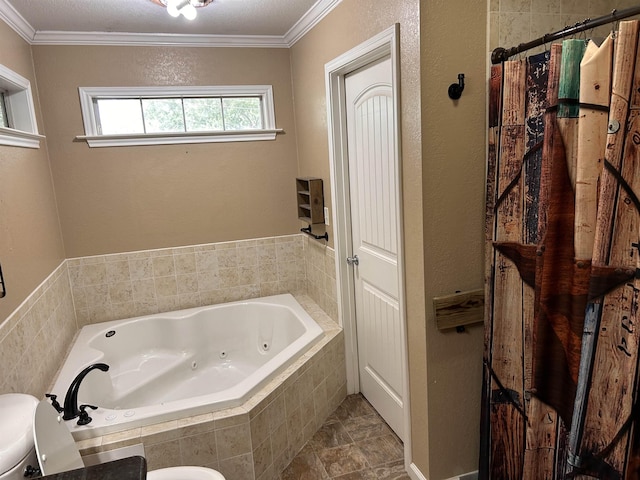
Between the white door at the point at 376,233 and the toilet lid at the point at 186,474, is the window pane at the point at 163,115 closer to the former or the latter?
the white door at the point at 376,233

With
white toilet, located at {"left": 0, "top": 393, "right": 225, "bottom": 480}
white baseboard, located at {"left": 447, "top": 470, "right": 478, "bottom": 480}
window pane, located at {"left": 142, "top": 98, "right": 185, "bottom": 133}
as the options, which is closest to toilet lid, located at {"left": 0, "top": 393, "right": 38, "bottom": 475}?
white toilet, located at {"left": 0, "top": 393, "right": 225, "bottom": 480}

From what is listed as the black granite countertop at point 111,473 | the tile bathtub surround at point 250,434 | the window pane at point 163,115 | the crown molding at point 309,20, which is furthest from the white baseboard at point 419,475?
the window pane at point 163,115

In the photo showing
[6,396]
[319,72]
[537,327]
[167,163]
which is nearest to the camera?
[537,327]

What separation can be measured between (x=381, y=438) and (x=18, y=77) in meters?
2.94

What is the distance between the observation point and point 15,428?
56.6 inches

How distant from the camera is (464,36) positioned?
167 cm

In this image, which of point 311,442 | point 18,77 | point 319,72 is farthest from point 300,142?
point 311,442

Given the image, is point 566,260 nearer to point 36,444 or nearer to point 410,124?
point 410,124

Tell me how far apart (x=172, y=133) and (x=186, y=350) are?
1601 millimetres

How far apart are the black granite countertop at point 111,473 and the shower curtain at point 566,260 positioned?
1235 mm

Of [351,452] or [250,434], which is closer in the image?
[250,434]

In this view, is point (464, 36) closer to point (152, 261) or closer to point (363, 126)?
point (363, 126)

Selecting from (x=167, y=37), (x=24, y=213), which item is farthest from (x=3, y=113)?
(x=167, y=37)

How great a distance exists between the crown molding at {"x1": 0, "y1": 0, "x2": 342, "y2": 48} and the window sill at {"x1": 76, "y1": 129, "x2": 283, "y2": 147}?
24.1 inches
